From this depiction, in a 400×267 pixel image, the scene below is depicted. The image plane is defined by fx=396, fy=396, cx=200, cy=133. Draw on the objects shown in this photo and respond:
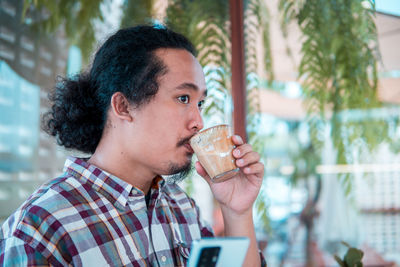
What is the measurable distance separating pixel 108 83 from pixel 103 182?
1.03 ft

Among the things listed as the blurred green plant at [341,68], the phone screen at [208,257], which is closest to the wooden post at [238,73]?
the blurred green plant at [341,68]

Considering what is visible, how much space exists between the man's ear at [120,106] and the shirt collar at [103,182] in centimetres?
16

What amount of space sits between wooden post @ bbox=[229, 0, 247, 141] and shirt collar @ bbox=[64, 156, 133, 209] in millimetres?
739

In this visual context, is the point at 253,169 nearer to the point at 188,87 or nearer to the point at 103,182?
the point at 188,87

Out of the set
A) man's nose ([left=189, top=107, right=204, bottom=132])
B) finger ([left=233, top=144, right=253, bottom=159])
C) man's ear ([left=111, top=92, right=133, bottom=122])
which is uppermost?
man's ear ([left=111, top=92, right=133, bottom=122])

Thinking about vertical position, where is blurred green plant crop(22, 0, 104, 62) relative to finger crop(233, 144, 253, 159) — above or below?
above

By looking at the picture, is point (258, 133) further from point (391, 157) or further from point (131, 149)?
point (131, 149)

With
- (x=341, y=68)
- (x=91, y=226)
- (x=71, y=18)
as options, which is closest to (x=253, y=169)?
(x=91, y=226)

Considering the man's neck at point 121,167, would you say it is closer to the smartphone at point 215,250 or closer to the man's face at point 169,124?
the man's face at point 169,124

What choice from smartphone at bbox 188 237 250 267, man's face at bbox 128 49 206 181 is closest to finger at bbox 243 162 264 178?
man's face at bbox 128 49 206 181

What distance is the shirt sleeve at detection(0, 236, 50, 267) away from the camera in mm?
796

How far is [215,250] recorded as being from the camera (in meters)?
0.63

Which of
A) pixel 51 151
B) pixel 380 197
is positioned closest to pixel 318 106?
pixel 380 197

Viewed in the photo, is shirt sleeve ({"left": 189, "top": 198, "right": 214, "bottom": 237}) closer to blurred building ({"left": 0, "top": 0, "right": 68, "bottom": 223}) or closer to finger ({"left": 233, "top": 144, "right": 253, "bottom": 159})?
finger ({"left": 233, "top": 144, "right": 253, "bottom": 159})
